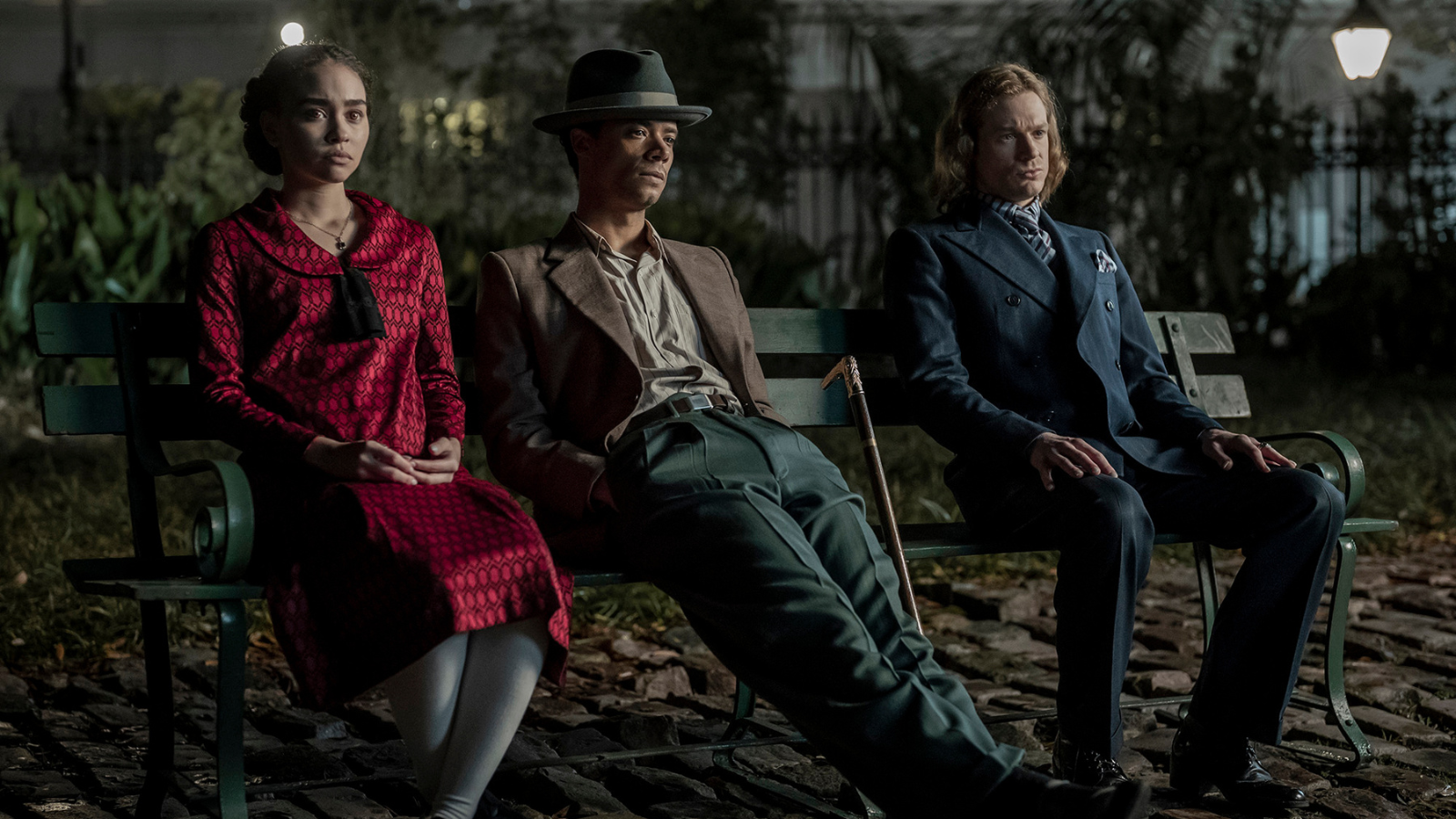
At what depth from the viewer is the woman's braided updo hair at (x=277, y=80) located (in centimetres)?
312

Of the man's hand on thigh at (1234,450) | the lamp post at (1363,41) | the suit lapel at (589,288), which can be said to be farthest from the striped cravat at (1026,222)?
the lamp post at (1363,41)

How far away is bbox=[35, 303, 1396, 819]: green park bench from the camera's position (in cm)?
275

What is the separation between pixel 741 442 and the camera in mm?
3109

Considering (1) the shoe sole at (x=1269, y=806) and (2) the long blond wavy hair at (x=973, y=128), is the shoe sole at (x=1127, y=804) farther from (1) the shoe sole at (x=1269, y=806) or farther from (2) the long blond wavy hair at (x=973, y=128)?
(2) the long blond wavy hair at (x=973, y=128)

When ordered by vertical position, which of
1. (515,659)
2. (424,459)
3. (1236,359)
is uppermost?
(424,459)

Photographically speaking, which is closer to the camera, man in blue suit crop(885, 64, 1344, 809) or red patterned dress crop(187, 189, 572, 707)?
red patterned dress crop(187, 189, 572, 707)

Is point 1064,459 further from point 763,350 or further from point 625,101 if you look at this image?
point 625,101

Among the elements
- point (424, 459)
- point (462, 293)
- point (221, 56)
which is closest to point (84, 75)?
point (221, 56)

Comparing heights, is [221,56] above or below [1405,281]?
above

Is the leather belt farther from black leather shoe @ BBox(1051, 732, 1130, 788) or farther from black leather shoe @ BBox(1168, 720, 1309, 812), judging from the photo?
black leather shoe @ BBox(1168, 720, 1309, 812)

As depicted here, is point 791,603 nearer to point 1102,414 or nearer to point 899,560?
point 899,560

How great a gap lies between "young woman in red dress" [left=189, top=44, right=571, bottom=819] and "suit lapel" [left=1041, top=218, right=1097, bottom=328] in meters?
1.47

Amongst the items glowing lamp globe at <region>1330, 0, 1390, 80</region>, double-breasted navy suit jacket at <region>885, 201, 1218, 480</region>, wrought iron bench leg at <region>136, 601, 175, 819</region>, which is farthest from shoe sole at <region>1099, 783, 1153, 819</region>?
glowing lamp globe at <region>1330, 0, 1390, 80</region>

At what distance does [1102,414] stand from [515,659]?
1.56 meters
